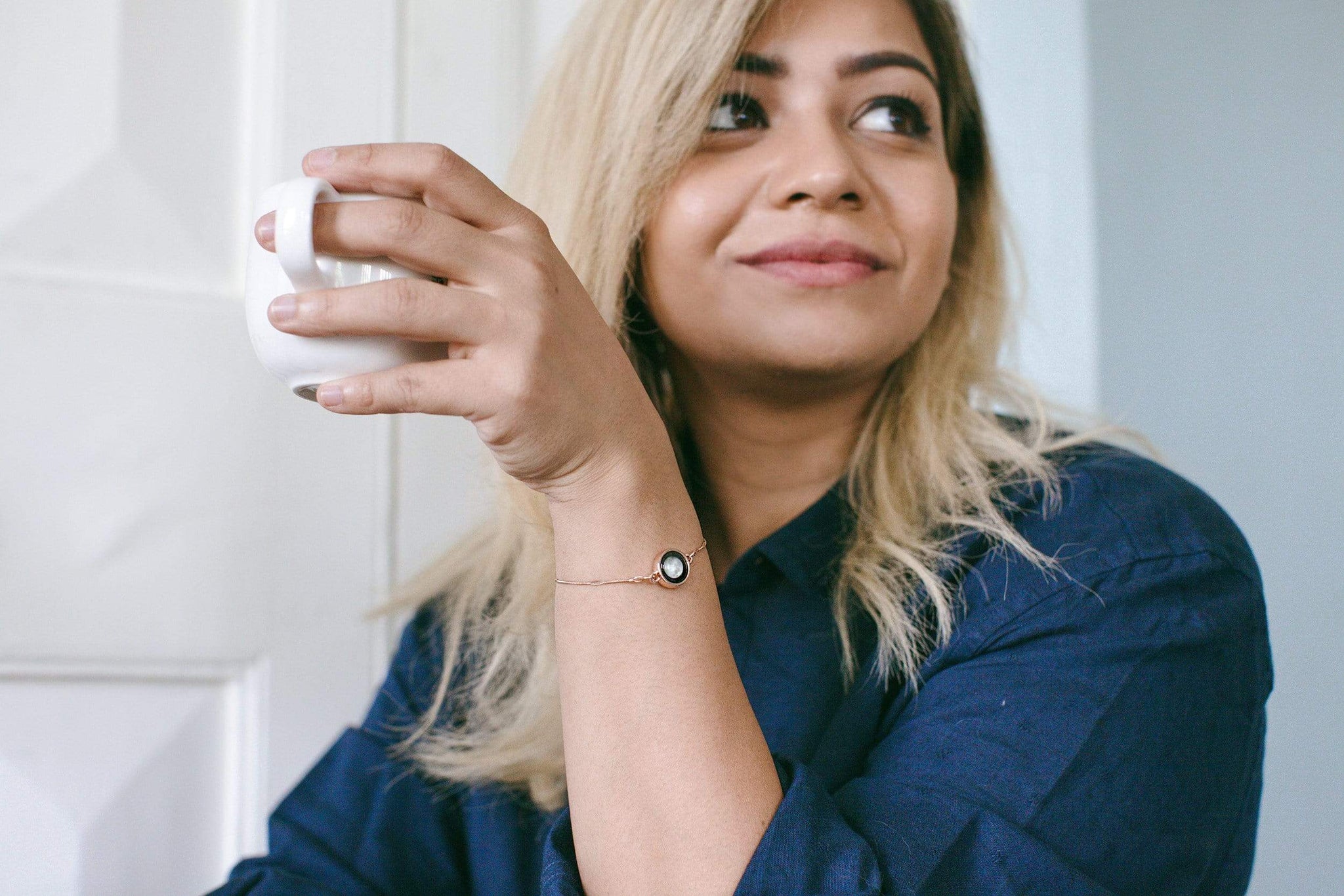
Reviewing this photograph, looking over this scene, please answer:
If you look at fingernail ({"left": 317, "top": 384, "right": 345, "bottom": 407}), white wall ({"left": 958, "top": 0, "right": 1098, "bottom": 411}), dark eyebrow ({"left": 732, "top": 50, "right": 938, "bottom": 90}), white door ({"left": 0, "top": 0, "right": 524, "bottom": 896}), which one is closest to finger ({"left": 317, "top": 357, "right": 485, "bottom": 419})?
fingernail ({"left": 317, "top": 384, "right": 345, "bottom": 407})

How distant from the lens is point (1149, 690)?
2.38ft

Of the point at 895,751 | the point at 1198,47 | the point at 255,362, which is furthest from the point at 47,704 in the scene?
the point at 1198,47

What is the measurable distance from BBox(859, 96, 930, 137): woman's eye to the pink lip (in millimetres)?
181

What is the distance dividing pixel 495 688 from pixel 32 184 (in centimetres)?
69

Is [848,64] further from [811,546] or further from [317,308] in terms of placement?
[317,308]

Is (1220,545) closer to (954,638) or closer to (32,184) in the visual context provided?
(954,638)

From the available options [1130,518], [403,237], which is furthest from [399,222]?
[1130,518]

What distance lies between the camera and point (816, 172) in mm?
939

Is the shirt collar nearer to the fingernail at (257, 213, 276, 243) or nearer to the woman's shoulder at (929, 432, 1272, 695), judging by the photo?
the woman's shoulder at (929, 432, 1272, 695)

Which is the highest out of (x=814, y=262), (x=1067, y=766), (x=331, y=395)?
(x=814, y=262)

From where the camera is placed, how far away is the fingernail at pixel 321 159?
0.56 metres

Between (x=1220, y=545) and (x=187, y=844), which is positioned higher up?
(x=1220, y=545)

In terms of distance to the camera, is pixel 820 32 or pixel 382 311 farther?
pixel 820 32

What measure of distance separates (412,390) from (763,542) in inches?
19.5
